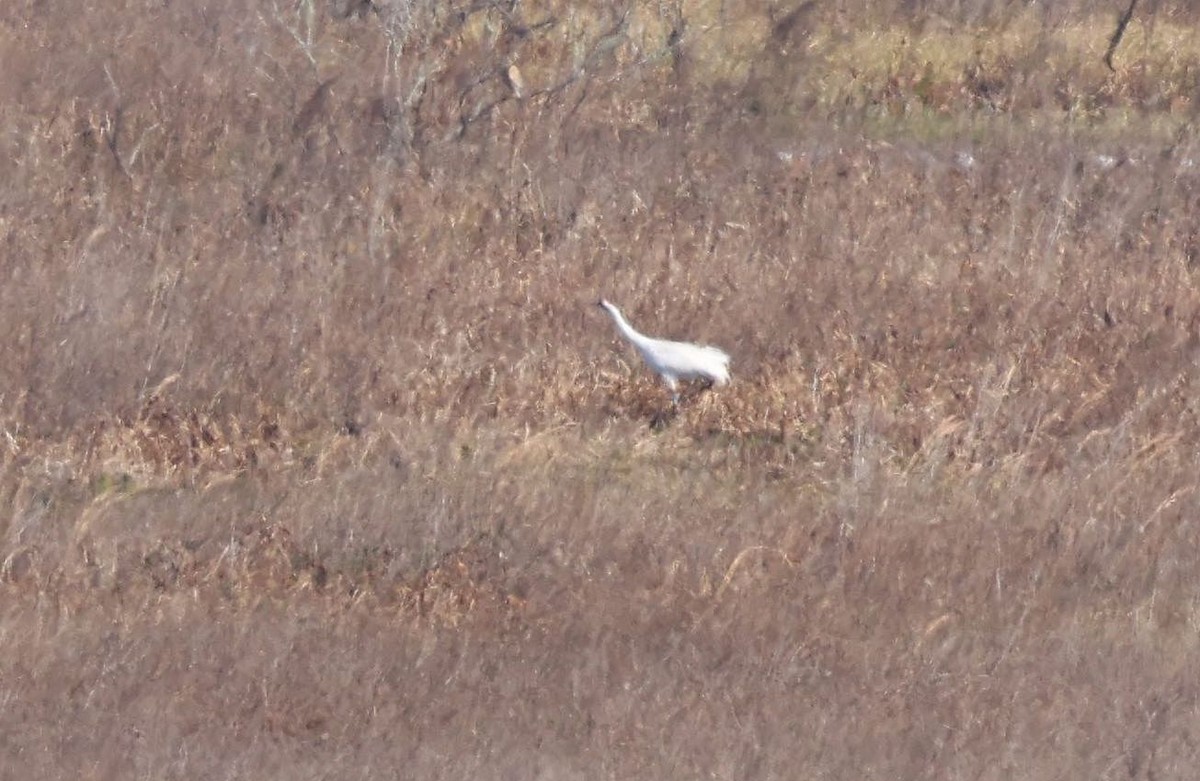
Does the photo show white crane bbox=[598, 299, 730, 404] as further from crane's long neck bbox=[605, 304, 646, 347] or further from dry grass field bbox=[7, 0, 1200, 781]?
dry grass field bbox=[7, 0, 1200, 781]

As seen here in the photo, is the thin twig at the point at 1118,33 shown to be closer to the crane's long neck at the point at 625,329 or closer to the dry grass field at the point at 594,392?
the dry grass field at the point at 594,392

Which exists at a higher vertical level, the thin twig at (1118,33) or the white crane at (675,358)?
the thin twig at (1118,33)

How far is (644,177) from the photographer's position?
952 centimetres

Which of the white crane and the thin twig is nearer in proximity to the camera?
the white crane

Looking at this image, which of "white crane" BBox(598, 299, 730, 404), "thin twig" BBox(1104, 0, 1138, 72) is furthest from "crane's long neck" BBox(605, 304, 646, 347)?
"thin twig" BBox(1104, 0, 1138, 72)

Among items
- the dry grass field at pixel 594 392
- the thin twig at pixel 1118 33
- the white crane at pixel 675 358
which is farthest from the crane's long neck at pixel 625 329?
the thin twig at pixel 1118 33

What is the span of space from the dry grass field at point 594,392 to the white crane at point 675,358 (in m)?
0.18

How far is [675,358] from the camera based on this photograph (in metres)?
9.23

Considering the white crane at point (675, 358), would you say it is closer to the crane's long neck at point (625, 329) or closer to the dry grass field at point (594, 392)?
the crane's long neck at point (625, 329)

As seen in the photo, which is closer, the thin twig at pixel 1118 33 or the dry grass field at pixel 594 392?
the dry grass field at pixel 594 392

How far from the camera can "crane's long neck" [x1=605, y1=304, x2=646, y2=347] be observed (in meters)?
9.23

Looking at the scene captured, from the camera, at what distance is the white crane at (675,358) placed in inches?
363

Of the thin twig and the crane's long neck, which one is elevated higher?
the thin twig

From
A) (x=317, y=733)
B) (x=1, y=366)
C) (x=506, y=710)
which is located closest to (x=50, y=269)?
(x=1, y=366)
